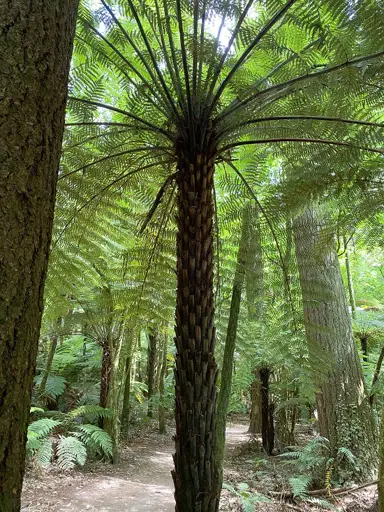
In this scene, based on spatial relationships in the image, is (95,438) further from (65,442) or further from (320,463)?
(320,463)

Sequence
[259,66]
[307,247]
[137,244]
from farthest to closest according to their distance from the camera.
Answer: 1. [307,247]
2. [137,244]
3. [259,66]

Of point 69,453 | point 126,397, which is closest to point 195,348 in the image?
point 69,453

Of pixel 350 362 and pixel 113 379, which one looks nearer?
pixel 350 362

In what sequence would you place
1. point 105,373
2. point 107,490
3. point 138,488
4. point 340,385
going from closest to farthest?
point 340,385
point 107,490
point 138,488
point 105,373

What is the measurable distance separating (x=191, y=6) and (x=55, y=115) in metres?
1.43

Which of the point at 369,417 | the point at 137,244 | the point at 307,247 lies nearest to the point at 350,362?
the point at 369,417

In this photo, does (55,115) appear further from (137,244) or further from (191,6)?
(137,244)

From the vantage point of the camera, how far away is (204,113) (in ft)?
5.83

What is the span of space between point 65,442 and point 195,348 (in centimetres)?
415

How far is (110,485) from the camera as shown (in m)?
4.62

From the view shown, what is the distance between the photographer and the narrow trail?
3830 millimetres

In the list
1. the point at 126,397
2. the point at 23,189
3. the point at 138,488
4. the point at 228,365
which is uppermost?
the point at 23,189

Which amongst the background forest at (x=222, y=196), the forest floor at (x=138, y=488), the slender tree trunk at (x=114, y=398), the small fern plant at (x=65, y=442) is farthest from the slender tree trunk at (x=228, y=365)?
the slender tree trunk at (x=114, y=398)

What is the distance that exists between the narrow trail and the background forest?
11.1 inches
